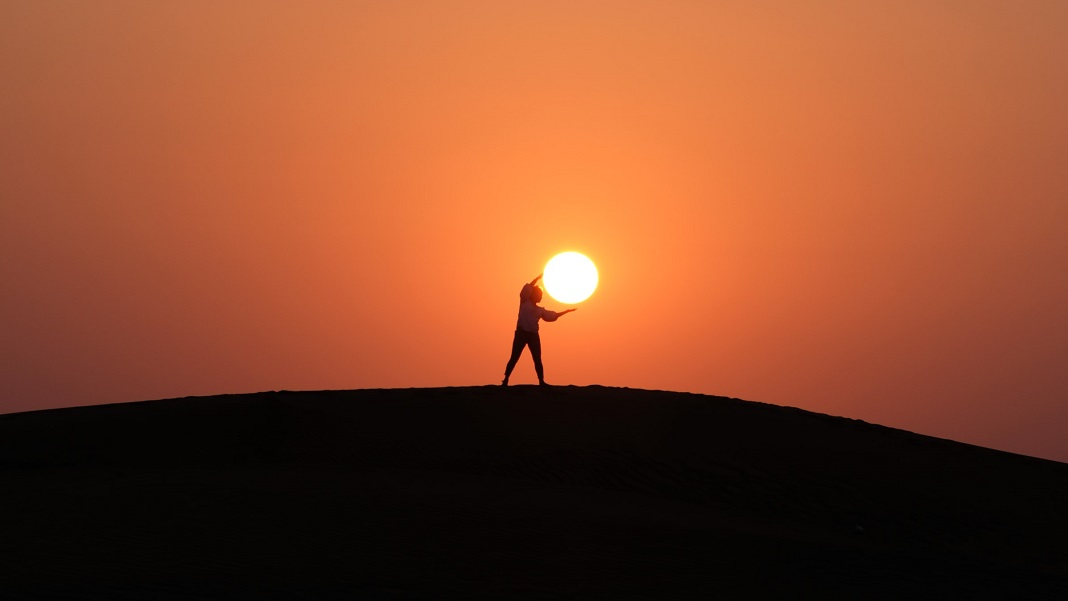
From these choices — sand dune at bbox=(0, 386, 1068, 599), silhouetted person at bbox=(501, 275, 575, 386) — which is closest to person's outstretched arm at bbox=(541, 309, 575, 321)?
silhouetted person at bbox=(501, 275, 575, 386)

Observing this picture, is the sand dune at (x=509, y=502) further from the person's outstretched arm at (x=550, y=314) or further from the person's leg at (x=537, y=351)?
the person's outstretched arm at (x=550, y=314)

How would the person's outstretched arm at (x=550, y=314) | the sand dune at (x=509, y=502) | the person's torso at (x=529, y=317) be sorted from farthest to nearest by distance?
the person's outstretched arm at (x=550, y=314)
the person's torso at (x=529, y=317)
the sand dune at (x=509, y=502)

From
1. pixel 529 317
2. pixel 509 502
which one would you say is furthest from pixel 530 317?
pixel 509 502

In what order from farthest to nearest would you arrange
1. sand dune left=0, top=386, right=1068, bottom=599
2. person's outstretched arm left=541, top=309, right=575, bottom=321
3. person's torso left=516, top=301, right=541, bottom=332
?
1. person's outstretched arm left=541, top=309, right=575, bottom=321
2. person's torso left=516, top=301, right=541, bottom=332
3. sand dune left=0, top=386, right=1068, bottom=599

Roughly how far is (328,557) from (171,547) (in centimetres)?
144

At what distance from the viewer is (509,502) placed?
11.8m

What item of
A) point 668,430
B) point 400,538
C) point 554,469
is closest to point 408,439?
point 554,469

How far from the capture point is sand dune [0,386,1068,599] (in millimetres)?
9312

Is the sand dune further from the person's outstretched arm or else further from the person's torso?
the person's outstretched arm

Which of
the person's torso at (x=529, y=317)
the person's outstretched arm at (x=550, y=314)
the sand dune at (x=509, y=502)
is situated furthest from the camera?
the person's outstretched arm at (x=550, y=314)

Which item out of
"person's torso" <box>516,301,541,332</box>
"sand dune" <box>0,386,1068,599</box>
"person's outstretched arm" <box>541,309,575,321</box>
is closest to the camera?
"sand dune" <box>0,386,1068,599</box>

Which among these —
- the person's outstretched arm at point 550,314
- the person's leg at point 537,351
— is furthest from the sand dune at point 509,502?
the person's outstretched arm at point 550,314

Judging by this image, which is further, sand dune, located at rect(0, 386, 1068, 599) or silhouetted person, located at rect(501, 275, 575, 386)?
silhouetted person, located at rect(501, 275, 575, 386)

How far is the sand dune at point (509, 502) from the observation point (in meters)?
9.31
